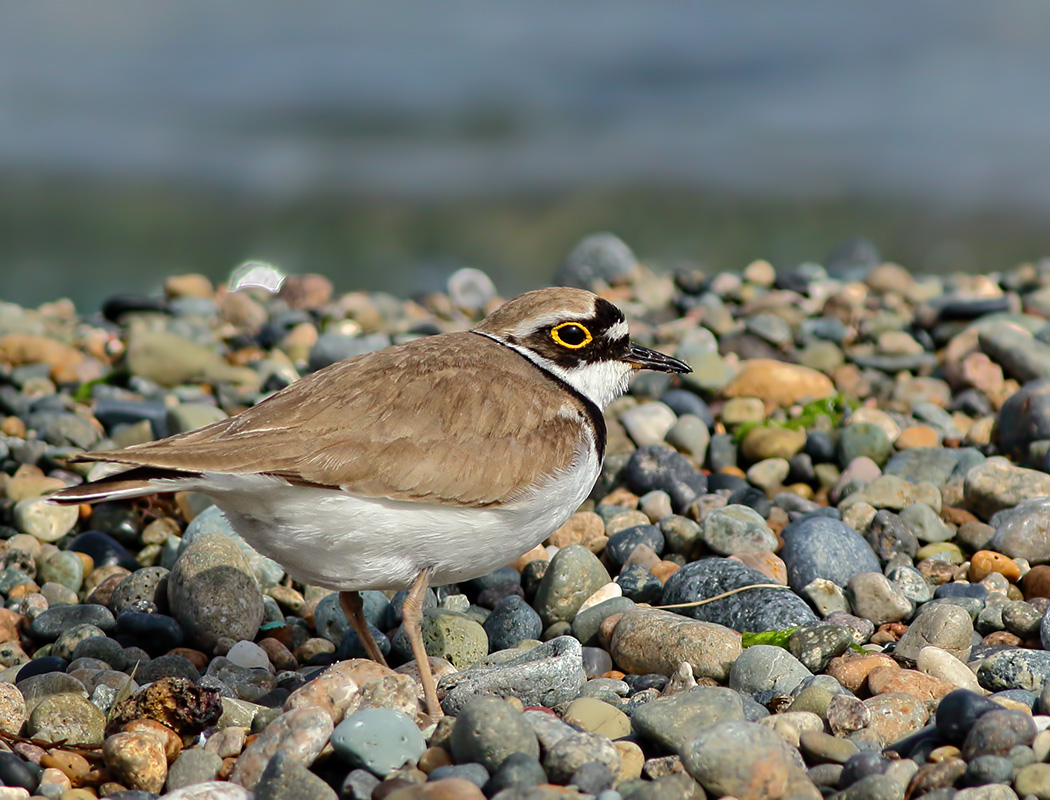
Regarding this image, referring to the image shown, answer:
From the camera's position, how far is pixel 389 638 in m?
5.36

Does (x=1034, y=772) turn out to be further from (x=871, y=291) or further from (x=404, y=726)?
(x=871, y=291)

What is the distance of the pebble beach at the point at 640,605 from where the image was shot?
353 cm

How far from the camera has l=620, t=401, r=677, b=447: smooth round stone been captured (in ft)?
24.5

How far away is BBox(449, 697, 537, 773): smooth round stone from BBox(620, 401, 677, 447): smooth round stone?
4.09 meters

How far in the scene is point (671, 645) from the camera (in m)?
4.63

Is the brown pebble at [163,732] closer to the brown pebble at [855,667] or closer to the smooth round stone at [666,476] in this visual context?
the brown pebble at [855,667]

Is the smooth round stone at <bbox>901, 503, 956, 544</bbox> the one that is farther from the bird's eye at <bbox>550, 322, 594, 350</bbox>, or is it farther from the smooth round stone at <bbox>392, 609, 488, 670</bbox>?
the smooth round stone at <bbox>392, 609, 488, 670</bbox>

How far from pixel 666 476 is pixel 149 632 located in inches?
123

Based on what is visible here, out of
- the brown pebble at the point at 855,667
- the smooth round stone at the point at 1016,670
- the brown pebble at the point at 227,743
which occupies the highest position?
the smooth round stone at the point at 1016,670

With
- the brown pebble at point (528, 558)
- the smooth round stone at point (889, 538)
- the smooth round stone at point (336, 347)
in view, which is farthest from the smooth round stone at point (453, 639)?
the smooth round stone at point (336, 347)

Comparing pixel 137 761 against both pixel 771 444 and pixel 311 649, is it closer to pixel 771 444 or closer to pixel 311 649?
pixel 311 649

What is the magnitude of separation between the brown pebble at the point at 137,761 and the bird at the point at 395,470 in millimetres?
858

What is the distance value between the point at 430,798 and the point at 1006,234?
1796 cm

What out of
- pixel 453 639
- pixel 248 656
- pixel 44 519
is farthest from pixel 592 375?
pixel 44 519
